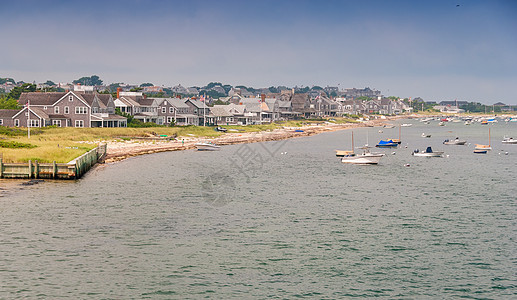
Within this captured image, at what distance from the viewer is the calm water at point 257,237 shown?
99.6ft

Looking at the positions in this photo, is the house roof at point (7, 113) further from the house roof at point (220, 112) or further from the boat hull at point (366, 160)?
the boat hull at point (366, 160)

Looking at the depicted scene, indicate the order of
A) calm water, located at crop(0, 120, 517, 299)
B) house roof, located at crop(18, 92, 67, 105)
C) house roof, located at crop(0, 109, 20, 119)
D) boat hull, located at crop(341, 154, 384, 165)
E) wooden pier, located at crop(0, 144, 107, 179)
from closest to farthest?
calm water, located at crop(0, 120, 517, 299), wooden pier, located at crop(0, 144, 107, 179), boat hull, located at crop(341, 154, 384, 165), house roof, located at crop(0, 109, 20, 119), house roof, located at crop(18, 92, 67, 105)

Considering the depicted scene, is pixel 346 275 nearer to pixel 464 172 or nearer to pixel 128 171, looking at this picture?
pixel 128 171


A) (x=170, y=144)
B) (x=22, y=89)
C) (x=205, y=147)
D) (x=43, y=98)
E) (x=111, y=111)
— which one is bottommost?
(x=205, y=147)

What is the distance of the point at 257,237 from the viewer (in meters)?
40.0

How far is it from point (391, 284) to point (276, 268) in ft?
23.2

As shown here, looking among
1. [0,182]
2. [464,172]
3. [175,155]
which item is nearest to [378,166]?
[464,172]

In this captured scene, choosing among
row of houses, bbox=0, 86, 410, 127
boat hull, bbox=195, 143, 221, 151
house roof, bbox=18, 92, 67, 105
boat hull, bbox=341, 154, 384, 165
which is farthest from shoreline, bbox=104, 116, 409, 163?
boat hull, bbox=341, 154, 384, 165

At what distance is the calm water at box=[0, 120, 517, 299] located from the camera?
30359 millimetres

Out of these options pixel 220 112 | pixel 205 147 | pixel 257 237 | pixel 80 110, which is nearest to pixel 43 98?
pixel 80 110

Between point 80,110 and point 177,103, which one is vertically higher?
point 177,103

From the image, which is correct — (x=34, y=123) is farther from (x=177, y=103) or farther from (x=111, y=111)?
(x=177, y=103)

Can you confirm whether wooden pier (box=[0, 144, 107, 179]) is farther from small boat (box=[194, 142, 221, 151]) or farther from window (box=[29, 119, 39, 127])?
window (box=[29, 119, 39, 127])

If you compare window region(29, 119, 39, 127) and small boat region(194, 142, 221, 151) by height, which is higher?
window region(29, 119, 39, 127)
